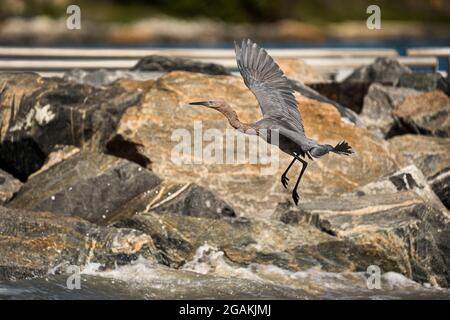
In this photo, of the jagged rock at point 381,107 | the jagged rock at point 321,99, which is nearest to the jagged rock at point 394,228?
the jagged rock at point 321,99

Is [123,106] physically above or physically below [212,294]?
above

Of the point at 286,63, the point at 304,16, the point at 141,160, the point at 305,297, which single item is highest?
the point at 304,16

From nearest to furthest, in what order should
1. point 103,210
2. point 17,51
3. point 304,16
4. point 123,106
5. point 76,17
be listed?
point 103,210 < point 123,106 < point 76,17 < point 17,51 < point 304,16

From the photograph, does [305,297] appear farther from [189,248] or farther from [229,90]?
[229,90]

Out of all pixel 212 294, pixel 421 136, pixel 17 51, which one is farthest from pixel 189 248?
→ pixel 17 51

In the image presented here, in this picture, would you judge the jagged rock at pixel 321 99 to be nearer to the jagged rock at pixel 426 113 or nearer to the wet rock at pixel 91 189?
the jagged rock at pixel 426 113

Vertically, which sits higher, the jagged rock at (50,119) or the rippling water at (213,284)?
the jagged rock at (50,119)
